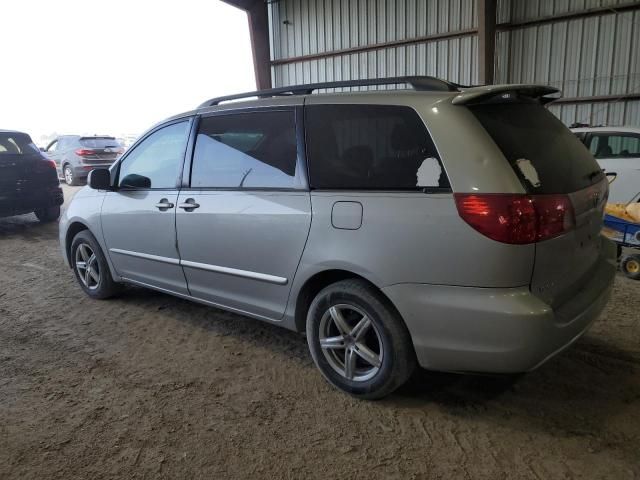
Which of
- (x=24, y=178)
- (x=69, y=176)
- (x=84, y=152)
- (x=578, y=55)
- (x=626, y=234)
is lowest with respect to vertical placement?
(x=626, y=234)

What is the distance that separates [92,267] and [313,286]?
259cm

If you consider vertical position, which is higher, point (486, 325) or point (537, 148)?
point (537, 148)

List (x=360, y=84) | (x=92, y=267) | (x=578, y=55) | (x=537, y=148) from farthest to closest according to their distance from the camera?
(x=578, y=55)
(x=92, y=267)
(x=360, y=84)
(x=537, y=148)

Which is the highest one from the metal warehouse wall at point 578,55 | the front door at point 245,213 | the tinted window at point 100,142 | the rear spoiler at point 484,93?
the metal warehouse wall at point 578,55

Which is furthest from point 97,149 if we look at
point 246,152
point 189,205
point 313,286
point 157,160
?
point 313,286

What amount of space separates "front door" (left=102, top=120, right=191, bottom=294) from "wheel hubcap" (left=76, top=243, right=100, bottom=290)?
0.40m

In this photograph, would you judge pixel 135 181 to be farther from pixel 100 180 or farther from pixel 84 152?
pixel 84 152

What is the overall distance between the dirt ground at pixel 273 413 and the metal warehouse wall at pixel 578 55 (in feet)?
26.9

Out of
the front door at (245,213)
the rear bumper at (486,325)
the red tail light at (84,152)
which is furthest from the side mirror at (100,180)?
the red tail light at (84,152)

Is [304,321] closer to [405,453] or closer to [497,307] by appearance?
[405,453]

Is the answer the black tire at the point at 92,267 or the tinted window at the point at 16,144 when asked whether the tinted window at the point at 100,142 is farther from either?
the black tire at the point at 92,267

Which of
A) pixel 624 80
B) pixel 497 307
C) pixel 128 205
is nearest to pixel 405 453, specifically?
pixel 497 307

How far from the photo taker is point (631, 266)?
471 cm

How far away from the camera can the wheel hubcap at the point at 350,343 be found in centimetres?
253
